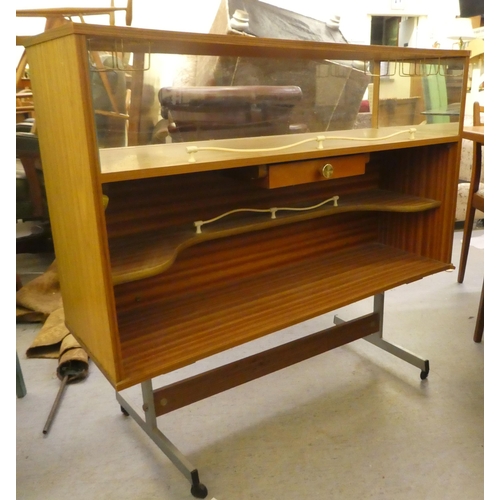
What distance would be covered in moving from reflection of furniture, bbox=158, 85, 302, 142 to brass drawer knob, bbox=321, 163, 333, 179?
351mm

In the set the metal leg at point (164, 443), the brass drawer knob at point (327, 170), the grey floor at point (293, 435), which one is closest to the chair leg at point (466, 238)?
the grey floor at point (293, 435)

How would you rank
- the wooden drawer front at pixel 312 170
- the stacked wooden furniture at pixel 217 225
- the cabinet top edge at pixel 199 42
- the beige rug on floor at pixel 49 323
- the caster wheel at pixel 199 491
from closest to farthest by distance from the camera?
the cabinet top edge at pixel 199 42 < the stacked wooden furniture at pixel 217 225 < the wooden drawer front at pixel 312 170 < the caster wheel at pixel 199 491 < the beige rug on floor at pixel 49 323

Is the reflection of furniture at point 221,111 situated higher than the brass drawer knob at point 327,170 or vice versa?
the reflection of furniture at point 221,111

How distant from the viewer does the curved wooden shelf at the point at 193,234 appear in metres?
1.17

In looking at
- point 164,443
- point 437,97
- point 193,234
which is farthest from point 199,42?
point 164,443

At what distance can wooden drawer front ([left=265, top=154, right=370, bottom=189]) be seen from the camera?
1.29m

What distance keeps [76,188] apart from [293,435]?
1.09 meters

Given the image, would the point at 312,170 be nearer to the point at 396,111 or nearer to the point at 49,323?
the point at 396,111

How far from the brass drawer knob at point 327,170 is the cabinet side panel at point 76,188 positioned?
Result: 0.63m

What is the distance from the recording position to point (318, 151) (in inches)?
51.2

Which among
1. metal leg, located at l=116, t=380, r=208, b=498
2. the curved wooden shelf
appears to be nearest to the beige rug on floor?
metal leg, located at l=116, t=380, r=208, b=498

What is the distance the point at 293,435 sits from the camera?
5.43 feet

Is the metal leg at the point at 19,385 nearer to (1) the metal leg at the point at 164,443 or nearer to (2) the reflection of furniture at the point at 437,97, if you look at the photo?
(1) the metal leg at the point at 164,443
